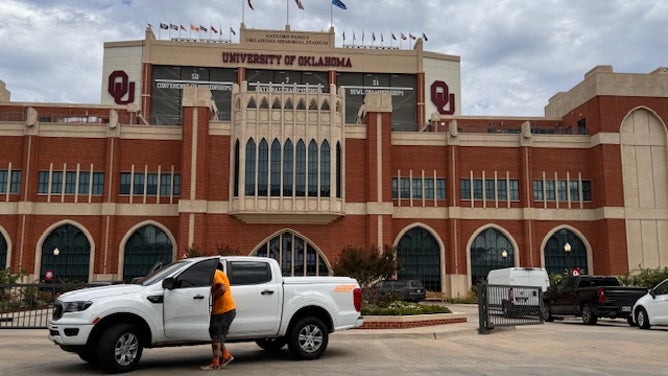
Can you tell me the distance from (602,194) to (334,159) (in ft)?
58.0

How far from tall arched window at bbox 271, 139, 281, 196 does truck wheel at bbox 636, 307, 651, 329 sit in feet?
75.3

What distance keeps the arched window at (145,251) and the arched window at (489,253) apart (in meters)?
19.4

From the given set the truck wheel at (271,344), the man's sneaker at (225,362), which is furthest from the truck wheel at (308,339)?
the man's sneaker at (225,362)

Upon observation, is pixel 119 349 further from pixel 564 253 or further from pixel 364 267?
pixel 564 253

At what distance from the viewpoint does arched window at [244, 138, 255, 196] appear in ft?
125

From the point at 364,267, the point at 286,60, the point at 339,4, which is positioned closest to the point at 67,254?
the point at 364,267

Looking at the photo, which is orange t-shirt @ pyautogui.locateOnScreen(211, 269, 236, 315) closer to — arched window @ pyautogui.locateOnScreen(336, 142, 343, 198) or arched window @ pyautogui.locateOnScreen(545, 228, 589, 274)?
arched window @ pyautogui.locateOnScreen(336, 142, 343, 198)

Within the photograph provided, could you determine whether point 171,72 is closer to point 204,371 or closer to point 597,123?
point 597,123

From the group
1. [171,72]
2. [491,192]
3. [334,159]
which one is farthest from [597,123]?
[171,72]

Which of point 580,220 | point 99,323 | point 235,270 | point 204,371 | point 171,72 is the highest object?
point 171,72

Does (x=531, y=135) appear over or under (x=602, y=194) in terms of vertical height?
over

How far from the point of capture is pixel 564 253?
41688 mm

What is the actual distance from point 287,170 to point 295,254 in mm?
5318

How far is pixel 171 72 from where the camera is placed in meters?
55.8
